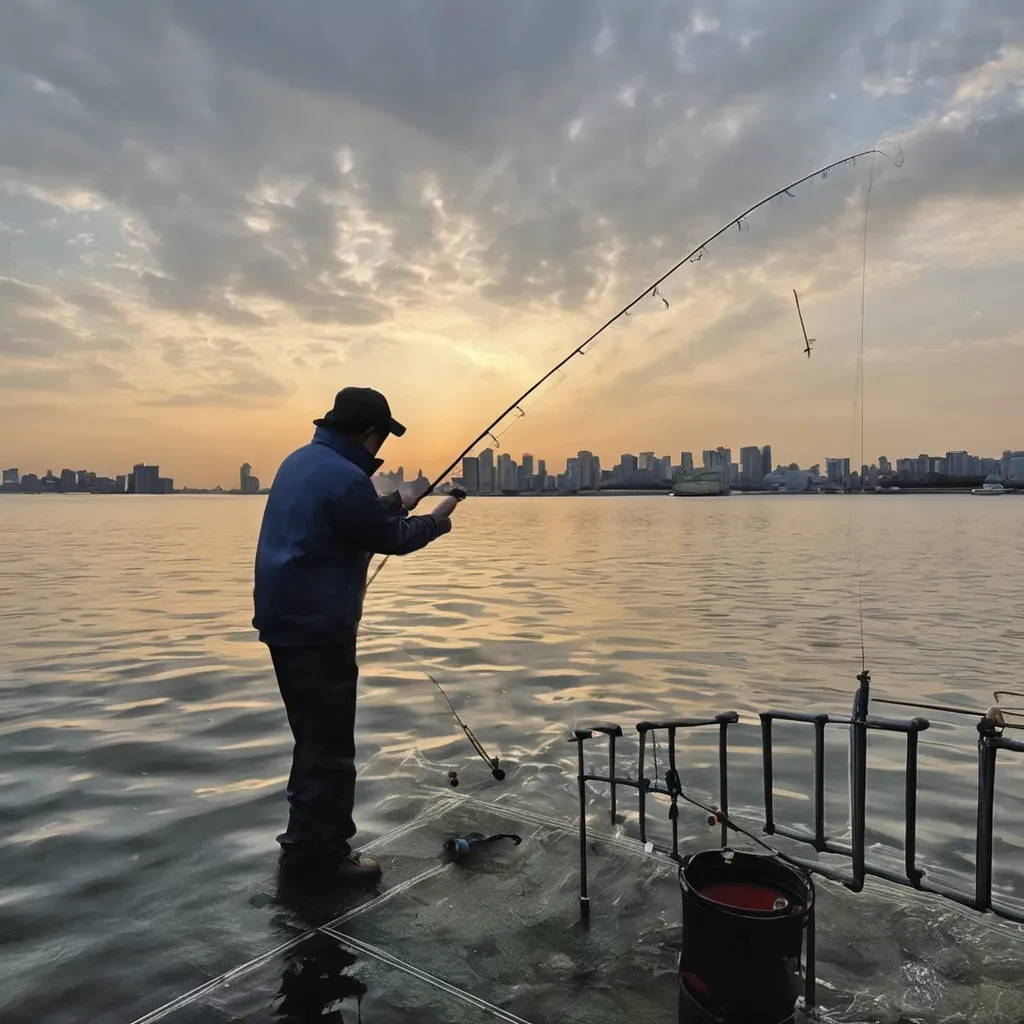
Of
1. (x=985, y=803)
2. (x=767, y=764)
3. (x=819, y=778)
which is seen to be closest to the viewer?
(x=985, y=803)

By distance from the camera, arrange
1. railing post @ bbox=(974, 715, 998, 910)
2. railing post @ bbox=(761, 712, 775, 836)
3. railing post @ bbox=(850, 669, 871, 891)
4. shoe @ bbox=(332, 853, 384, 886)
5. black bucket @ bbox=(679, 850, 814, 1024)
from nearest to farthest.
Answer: black bucket @ bbox=(679, 850, 814, 1024)
railing post @ bbox=(974, 715, 998, 910)
railing post @ bbox=(850, 669, 871, 891)
railing post @ bbox=(761, 712, 775, 836)
shoe @ bbox=(332, 853, 384, 886)

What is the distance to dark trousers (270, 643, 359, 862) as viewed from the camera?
4.09 metres

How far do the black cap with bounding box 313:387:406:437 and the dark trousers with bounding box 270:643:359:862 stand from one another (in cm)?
117

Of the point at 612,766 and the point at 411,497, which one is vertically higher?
the point at 411,497

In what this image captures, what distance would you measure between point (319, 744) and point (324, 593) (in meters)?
0.80

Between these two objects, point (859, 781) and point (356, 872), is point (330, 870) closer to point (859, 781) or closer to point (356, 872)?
point (356, 872)

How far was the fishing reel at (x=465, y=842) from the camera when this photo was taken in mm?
4641

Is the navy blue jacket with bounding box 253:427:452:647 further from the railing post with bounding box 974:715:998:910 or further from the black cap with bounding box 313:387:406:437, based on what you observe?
the railing post with bounding box 974:715:998:910

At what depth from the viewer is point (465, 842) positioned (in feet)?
15.3

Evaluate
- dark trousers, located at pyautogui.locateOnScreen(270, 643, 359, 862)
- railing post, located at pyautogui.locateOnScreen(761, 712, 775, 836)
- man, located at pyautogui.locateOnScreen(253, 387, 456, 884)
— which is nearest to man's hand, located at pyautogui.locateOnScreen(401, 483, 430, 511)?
man, located at pyautogui.locateOnScreen(253, 387, 456, 884)

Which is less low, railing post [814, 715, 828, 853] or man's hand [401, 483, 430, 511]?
man's hand [401, 483, 430, 511]

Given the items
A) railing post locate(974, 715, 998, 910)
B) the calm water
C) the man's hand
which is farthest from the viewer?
the man's hand

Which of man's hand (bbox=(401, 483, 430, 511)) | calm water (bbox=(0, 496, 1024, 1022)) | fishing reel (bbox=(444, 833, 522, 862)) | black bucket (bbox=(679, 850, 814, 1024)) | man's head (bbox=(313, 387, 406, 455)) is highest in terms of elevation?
man's head (bbox=(313, 387, 406, 455))

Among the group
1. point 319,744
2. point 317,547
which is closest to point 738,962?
point 319,744
